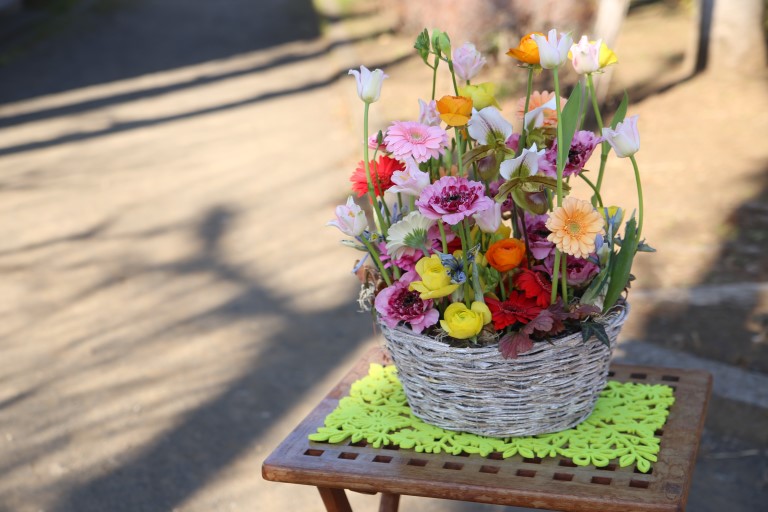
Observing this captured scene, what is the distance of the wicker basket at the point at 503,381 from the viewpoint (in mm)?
1648

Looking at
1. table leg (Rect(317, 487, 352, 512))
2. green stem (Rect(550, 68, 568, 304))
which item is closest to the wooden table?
table leg (Rect(317, 487, 352, 512))

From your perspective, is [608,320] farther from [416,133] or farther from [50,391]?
[50,391]

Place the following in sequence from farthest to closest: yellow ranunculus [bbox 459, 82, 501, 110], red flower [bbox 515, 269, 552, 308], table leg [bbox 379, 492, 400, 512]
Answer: table leg [bbox 379, 492, 400, 512]
yellow ranunculus [bbox 459, 82, 501, 110]
red flower [bbox 515, 269, 552, 308]

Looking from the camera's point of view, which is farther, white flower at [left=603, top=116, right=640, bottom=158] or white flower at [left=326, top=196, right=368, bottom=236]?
white flower at [left=326, top=196, right=368, bottom=236]

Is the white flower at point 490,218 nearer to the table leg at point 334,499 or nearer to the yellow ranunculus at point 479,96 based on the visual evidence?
the yellow ranunculus at point 479,96

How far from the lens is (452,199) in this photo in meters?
1.59

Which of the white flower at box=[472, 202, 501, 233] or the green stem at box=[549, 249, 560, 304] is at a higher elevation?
the white flower at box=[472, 202, 501, 233]

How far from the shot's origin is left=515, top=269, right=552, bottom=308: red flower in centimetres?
165

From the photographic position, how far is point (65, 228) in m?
5.56

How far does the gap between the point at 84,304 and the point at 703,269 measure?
287cm

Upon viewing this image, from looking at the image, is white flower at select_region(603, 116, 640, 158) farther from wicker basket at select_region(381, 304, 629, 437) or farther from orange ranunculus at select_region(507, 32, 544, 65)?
wicker basket at select_region(381, 304, 629, 437)

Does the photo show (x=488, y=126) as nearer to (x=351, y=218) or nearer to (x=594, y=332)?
(x=351, y=218)

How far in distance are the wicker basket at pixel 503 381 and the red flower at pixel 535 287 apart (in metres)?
0.07

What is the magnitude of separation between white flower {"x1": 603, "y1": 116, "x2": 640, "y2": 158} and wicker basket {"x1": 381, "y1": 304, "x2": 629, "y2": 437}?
0.31 meters
